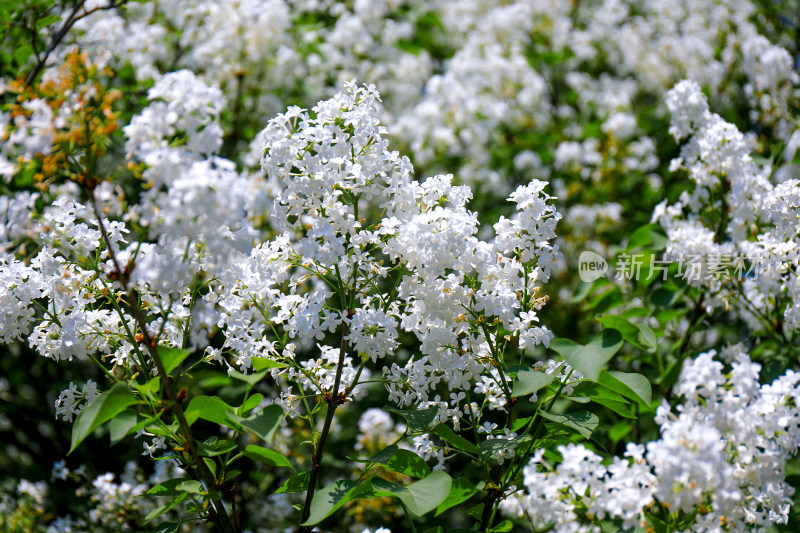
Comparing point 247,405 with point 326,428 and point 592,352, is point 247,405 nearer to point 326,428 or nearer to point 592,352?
point 326,428

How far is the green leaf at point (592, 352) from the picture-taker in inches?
77.4

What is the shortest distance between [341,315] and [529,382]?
2.31ft

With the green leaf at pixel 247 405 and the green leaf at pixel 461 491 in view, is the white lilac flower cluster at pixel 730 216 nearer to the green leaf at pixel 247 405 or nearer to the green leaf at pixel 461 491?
the green leaf at pixel 461 491

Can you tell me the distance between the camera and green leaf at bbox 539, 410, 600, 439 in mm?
2174

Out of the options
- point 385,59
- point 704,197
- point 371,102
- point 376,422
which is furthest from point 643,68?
point 371,102

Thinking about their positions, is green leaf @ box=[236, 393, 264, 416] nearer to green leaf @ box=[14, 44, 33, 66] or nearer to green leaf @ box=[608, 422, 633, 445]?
green leaf @ box=[608, 422, 633, 445]

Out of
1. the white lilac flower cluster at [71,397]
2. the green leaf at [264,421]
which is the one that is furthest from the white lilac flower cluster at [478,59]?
the green leaf at [264,421]

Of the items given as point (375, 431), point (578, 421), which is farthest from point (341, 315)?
point (375, 431)

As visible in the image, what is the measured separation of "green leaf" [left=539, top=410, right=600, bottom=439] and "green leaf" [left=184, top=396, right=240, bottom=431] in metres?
1.03

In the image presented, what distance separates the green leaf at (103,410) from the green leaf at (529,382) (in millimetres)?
1163

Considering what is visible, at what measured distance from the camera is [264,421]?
190cm

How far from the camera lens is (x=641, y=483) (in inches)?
74.5

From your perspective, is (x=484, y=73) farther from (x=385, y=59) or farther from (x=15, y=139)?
(x=15, y=139)

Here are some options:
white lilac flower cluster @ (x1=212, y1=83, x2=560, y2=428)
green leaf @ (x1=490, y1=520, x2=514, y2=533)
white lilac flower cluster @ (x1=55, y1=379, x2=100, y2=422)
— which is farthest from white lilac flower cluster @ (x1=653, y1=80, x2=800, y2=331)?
white lilac flower cluster @ (x1=55, y1=379, x2=100, y2=422)
